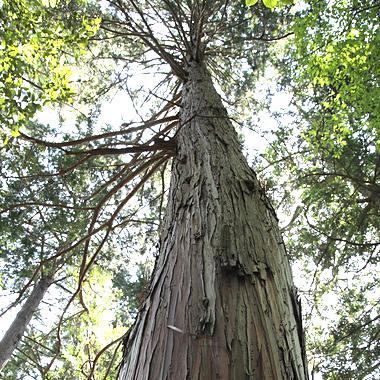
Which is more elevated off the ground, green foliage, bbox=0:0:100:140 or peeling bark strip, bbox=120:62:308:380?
green foliage, bbox=0:0:100:140

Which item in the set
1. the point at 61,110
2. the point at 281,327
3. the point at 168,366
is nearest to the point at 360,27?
the point at 281,327

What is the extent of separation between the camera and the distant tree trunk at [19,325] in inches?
237

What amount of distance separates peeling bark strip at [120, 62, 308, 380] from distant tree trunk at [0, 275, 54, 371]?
5.66m

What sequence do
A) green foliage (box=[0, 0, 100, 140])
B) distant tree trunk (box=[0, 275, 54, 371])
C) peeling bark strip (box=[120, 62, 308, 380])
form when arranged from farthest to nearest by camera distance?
Answer: 1. distant tree trunk (box=[0, 275, 54, 371])
2. green foliage (box=[0, 0, 100, 140])
3. peeling bark strip (box=[120, 62, 308, 380])

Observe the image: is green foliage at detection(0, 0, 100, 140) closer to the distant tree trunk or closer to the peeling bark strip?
the peeling bark strip

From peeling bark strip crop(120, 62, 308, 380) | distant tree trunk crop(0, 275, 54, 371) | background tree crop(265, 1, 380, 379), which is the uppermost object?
background tree crop(265, 1, 380, 379)

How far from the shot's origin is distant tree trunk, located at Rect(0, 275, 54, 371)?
602 cm

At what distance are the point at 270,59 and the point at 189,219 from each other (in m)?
7.47

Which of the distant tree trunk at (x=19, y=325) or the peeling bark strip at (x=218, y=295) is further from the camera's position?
the distant tree trunk at (x=19, y=325)

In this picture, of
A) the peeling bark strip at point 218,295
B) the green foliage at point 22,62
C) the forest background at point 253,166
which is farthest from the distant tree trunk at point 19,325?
the peeling bark strip at point 218,295

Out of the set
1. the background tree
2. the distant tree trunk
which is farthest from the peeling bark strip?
the distant tree trunk

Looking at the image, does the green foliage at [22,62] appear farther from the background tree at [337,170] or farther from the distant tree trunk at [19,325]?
the distant tree trunk at [19,325]

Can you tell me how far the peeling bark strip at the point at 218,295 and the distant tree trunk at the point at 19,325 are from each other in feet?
18.6

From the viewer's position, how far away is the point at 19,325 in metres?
6.41
